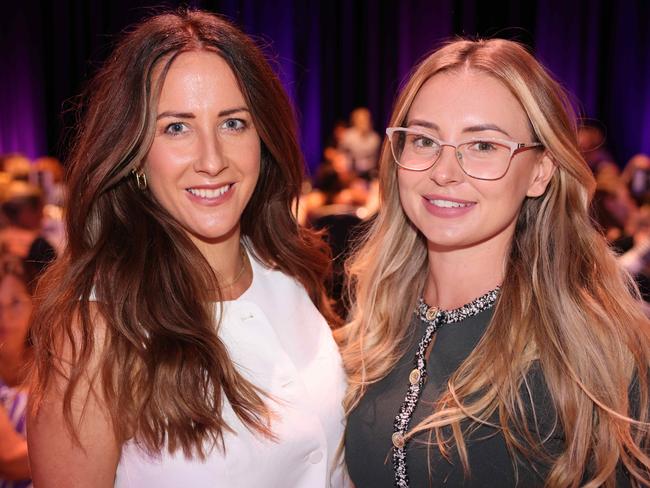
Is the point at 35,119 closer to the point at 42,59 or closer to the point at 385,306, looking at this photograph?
the point at 42,59

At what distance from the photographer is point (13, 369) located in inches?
107

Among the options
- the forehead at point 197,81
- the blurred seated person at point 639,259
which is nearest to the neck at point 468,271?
the forehead at point 197,81

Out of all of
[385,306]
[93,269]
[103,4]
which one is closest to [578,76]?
[103,4]

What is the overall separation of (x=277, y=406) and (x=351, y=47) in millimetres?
10543

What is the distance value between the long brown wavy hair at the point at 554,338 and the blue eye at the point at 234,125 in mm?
445

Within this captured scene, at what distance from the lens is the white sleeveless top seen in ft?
5.75

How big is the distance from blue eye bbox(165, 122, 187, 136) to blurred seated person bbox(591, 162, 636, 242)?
2.81m

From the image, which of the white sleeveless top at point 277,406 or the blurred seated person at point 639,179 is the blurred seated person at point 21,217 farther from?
the blurred seated person at point 639,179

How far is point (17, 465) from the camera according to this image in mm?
2494

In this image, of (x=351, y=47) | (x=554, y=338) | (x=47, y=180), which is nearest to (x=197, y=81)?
(x=554, y=338)

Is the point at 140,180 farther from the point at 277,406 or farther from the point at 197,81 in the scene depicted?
the point at 277,406

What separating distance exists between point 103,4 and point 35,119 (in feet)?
7.26

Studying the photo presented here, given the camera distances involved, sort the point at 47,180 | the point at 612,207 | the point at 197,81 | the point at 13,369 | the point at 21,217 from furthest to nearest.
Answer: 1. the point at 47,180
2. the point at 612,207
3. the point at 21,217
4. the point at 13,369
5. the point at 197,81

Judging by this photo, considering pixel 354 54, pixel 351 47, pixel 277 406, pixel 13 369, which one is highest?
pixel 351 47
